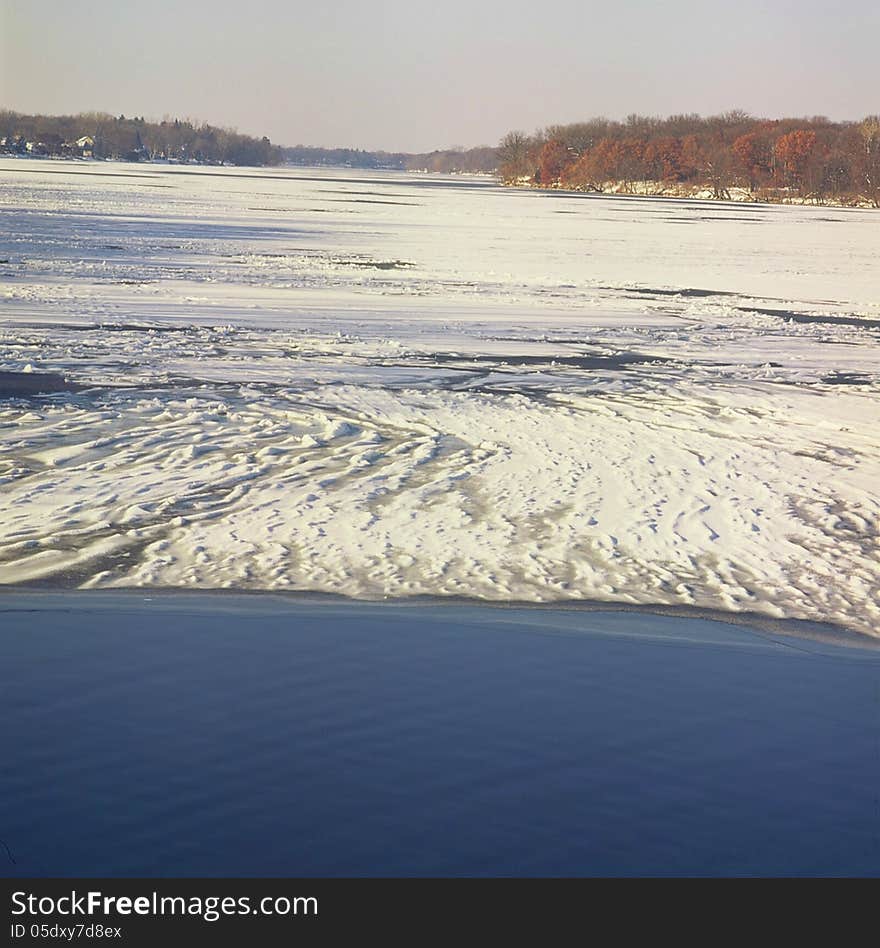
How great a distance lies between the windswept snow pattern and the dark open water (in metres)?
0.61

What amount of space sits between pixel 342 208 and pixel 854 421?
4256cm

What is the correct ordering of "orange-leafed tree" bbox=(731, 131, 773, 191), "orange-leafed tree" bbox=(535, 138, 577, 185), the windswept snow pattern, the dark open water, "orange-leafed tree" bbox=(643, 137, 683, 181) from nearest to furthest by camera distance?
the dark open water, the windswept snow pattern, "orange-leafed tree" bbox=(731, 131, 773, 191), "orange-leafed tree" bbox=(643, 137, 683, 181), "orange-leafed tree" bbox=(535, 138, 577, 185)

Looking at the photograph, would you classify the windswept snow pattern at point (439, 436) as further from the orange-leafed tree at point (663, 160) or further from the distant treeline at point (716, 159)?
the orange-leafed tree at point (663, 160)

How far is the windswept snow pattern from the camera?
7.59 meters

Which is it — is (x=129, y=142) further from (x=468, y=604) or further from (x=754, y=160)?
(x=468, y=604)

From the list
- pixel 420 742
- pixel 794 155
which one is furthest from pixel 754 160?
pixel 420 742

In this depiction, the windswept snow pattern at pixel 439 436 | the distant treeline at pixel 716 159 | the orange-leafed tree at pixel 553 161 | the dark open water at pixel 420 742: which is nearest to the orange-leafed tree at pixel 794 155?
the distant treeline at pixel 716 159

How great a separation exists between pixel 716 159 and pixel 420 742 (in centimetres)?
11830

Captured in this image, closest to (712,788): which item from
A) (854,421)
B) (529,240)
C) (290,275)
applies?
(854,421)

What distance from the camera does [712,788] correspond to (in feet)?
16.7

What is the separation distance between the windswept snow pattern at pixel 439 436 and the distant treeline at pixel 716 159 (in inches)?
3054

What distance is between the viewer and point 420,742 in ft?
17.5

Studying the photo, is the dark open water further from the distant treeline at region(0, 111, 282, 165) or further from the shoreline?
the distant treeline at region(0, 111, 282, 165)

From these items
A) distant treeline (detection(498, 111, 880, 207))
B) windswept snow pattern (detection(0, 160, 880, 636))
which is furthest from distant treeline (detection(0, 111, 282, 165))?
windswept snow pattern (detection(0, 160, 880, 636))
